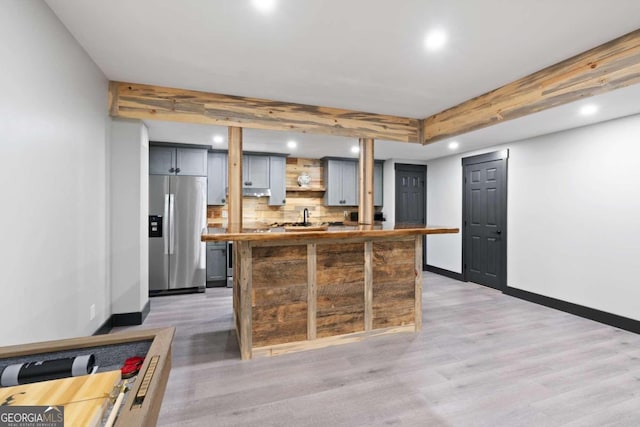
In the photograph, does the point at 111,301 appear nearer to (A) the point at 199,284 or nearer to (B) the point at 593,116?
(A) the point at 199,284

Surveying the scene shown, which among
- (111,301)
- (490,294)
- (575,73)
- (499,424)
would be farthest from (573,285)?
(111,301)

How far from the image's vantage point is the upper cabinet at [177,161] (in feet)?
15.8

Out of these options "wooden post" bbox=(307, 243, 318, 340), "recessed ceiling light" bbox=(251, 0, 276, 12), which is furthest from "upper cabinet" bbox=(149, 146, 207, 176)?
"recessed ceiling light" bbox=(251, 0, 276, 12)

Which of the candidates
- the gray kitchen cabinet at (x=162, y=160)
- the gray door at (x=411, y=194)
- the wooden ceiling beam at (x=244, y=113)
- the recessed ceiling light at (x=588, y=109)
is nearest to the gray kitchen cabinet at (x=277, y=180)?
the gray kitchen cabinet at (x=162, y=160)

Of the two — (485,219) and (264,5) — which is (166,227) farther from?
(485,219)

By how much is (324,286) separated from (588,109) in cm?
327

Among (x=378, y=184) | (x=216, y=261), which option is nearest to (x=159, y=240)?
(x=216, y=261)

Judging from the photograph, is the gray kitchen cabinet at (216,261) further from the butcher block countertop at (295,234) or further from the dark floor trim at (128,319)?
the butcher block countertop at (295,234)

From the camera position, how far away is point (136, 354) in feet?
3.50

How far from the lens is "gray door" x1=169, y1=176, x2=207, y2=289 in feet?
15.5

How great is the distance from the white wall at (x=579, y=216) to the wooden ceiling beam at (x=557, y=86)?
4.30 feet

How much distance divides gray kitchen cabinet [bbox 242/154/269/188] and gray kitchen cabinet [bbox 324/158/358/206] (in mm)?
1285

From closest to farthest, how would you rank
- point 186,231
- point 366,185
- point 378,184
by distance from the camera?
1. point 366,185
2. point 186,231
3. point 378,184

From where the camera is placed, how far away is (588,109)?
3.12 meters
